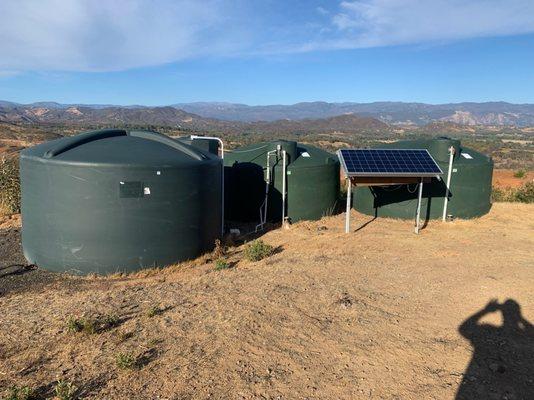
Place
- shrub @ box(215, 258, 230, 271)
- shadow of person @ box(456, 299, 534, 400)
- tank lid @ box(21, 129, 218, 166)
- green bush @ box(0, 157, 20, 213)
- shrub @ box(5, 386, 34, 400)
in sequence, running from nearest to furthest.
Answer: shrub @ box(5, 386, 34, 400), shadow of person @ box(456, 299, 534, 400), tank lid @ box(21, 129, 218, 166), shrub @ box(215, 258, 230, 271), green bush @ box(0, 157, 20, 213)

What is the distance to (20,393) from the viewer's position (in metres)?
4.55

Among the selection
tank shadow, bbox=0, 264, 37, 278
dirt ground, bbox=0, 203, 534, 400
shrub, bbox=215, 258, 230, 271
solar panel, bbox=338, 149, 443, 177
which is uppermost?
solar panel, bbox=338, 149, 443, 177

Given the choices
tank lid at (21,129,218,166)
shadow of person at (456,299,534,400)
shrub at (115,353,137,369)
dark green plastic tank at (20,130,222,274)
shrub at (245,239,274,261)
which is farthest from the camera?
shrub at (245,239,274,261)

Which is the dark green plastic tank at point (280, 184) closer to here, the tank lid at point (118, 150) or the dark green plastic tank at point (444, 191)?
the dark green plastic tank at point (444, 191)

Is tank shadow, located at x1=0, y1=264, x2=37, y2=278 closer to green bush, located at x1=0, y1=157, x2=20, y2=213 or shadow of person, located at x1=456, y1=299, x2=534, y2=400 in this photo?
green bush, located at x1=0, y1=157, x2=20, y2=213

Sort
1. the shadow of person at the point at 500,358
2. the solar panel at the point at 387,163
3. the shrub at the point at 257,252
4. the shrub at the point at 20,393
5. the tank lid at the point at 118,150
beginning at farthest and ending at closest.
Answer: the solar panel at the point at 387,163 → the shrub at the point at 257,252 → the tank lid at the point at 118,150 → the shadow of person at the point at 500,358 → the shrub at the point at 20,393

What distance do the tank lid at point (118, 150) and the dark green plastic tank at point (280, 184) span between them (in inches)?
133

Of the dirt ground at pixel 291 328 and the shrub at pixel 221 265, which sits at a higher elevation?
the dirt ground at pixel 291 328

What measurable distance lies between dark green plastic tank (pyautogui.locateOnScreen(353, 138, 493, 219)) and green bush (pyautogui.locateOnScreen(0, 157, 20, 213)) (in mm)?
11269

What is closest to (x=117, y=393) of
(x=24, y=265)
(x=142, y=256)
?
(x=142, y=256)

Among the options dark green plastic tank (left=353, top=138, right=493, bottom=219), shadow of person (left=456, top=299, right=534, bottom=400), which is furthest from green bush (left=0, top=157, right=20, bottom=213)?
shadow of person (left=456, top=299, right=534, bottom=400)

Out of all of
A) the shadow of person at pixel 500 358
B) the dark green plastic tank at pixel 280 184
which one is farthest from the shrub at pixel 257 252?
the shadow of person at pixel 500 358

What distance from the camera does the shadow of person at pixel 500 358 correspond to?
4922mm

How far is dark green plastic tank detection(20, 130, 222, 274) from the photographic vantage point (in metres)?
8.53
